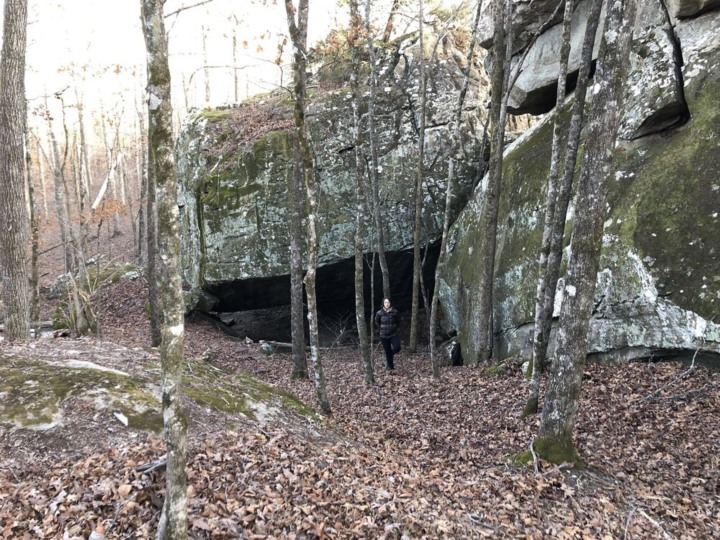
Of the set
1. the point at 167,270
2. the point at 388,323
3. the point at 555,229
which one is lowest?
the point at 388,323

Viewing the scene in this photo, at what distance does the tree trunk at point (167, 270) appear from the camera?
356 cm

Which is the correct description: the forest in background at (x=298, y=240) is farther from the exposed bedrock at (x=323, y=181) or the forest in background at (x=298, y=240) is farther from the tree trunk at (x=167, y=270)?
the exposed bedrock at (x=323, y=181)

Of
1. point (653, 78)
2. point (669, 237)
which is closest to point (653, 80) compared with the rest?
point (653, 78)

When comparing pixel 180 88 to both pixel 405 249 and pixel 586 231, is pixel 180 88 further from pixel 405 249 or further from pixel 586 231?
pixel 586 231

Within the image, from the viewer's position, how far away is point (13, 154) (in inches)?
329

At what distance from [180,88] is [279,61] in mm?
35723

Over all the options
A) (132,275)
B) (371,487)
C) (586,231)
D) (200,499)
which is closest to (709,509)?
(586,231)

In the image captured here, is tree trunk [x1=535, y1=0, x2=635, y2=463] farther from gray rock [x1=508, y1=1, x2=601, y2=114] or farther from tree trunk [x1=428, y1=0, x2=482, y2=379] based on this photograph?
gray rock [x1=508, y1=1, x2=601, y2=114]

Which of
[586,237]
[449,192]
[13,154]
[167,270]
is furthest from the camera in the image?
[449,192]

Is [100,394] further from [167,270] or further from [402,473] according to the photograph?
[402,473]

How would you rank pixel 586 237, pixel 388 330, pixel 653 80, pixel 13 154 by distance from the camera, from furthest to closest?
pixel 388 330 < pixel 653 80 < pixel 13 154 < pixel 586 237

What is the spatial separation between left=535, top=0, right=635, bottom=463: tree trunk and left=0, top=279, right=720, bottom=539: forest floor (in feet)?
2.07

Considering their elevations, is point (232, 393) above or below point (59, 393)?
below

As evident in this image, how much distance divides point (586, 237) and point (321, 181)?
35.8ft
